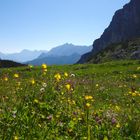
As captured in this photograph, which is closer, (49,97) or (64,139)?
(64,139)

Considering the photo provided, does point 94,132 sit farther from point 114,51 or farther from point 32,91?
point 114,51

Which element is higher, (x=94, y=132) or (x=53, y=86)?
(x=53, y=86)

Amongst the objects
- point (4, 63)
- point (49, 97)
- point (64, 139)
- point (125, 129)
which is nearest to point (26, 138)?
point (64, 139)

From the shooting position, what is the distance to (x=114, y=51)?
311 ft

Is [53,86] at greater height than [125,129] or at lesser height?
greater

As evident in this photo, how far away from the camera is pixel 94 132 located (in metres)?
8.17

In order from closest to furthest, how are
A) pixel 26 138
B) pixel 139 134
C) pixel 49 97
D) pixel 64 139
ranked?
pixel 26 138, pixel 64 139, pixel 139 134, pixel 49 97

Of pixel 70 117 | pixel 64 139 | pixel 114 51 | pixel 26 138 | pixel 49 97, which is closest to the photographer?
pixel 26 138

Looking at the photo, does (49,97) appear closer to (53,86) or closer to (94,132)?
(53,86)

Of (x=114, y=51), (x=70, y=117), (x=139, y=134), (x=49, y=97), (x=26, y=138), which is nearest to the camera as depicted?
(x=26, y=138)

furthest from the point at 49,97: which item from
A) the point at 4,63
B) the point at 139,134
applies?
the point at 4,63

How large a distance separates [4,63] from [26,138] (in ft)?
255

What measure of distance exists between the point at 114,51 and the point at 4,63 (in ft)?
85.4

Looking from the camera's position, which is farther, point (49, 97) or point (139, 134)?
point (49, 97)
